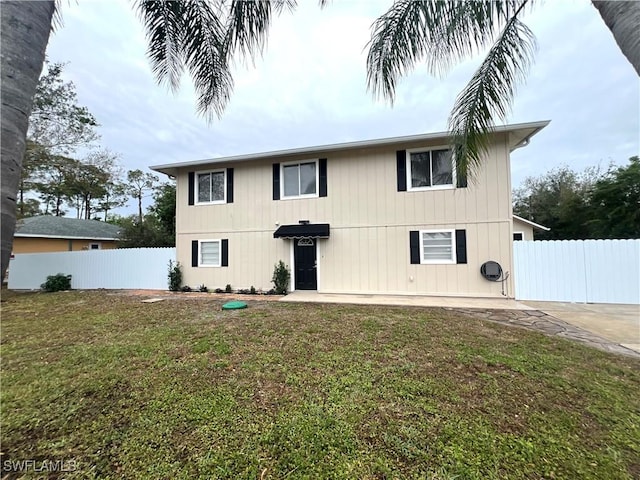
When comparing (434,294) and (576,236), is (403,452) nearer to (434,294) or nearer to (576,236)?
(434,294)

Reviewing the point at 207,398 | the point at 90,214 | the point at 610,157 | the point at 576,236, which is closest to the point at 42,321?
the point at 207,398

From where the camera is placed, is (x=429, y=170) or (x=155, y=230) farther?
(x=155, y=230)

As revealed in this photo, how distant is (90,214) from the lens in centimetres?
2919

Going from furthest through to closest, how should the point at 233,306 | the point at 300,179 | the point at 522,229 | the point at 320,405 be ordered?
the point at 522,229
the point at 300,179
the point at 233,306
the point at 320,405

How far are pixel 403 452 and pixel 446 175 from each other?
8.64m

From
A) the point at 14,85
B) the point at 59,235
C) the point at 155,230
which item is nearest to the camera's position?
the point at 14,85

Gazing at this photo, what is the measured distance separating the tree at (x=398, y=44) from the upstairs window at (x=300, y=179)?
538 cm

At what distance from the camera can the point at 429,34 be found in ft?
14.5

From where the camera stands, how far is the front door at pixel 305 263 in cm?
1018

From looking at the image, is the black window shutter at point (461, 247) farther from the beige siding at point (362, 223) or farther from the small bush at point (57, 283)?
the small bush at point (57, 283)

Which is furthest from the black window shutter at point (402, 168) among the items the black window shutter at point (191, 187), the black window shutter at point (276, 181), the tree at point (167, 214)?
the tree at point (167, 214)

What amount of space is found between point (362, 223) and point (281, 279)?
12.0ft

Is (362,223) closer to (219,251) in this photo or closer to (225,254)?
(225,254)

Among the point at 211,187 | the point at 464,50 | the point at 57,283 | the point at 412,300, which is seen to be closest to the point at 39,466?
the point at 464,50
